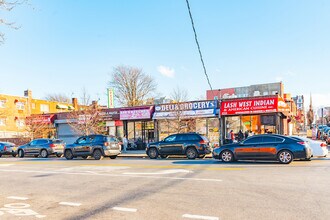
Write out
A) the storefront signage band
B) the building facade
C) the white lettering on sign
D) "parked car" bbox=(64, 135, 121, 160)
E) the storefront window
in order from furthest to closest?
the building facade → the storefront window → the storefront signage band → "parked car" bbox=(64, 135, 121, 160) → the white lettering on sign

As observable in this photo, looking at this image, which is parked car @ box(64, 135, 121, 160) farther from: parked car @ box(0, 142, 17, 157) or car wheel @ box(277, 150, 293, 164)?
car wheel @ box(277, 150, 293, 164)

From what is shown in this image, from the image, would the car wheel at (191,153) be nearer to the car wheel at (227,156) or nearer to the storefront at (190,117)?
the car wheel at (227,156)

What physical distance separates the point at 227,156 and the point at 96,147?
8.99 meters

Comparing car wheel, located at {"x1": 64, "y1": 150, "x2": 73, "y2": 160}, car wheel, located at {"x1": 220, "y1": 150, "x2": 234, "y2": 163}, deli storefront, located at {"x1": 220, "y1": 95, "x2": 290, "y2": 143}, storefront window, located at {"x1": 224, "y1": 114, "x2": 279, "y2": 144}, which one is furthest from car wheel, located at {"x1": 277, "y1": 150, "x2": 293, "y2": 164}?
car wheel, located at {"x1": 64, "y1": 150, "x2": 73, "y2": 160}

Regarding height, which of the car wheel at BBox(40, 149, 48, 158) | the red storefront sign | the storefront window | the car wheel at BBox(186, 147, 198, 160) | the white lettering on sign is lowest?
the car wheel at BBox(40, 149, 48, 158)

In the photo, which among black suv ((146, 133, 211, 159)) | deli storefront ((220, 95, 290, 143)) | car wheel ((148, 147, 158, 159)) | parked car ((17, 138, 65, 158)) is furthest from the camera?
parked car ((17, 138, 65, 158))

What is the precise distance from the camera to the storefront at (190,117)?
26.8 m

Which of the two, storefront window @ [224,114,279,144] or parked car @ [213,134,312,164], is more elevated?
storefront window @ [224,114,279,144]

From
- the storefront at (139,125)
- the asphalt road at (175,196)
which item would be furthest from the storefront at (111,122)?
the asphalt road at (175,196)

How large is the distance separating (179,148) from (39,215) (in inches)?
517

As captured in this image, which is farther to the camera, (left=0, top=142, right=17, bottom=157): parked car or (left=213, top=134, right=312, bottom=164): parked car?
(left=0, top=142, right=17, bottom=157): parked car

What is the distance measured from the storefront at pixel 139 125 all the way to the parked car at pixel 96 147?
8005 millimetres

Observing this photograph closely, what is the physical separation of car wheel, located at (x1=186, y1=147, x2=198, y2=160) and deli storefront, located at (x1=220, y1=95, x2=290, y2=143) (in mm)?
7721

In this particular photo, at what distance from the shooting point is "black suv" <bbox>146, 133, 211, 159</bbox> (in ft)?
62.2
